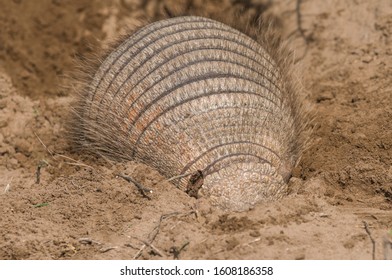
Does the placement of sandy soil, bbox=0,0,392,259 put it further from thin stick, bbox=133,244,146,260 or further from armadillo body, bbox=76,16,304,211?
armadillo body, bbox=76,16,304,211

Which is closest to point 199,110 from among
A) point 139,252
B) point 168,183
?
point 168,183

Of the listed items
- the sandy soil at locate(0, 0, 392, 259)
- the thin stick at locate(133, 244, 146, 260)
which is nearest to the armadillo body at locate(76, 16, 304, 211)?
the sandy soil at locate(0, 0, 392, 259)

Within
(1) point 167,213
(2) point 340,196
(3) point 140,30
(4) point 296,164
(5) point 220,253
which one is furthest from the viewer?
(3) point 140,30

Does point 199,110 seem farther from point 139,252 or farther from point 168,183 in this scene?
point 139,252

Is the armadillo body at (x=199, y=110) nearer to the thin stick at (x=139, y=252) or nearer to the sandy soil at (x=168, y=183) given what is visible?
the sandy soil at (x=168, y=183)

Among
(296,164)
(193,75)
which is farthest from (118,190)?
(296,164)

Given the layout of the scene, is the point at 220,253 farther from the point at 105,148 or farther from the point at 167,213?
the point at 105,148
